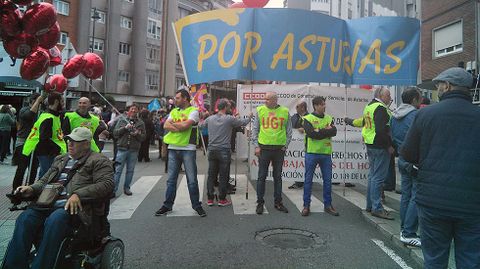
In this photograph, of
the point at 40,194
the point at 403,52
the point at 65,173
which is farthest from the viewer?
the point at 403,52

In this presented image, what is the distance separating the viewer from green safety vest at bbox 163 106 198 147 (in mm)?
5902

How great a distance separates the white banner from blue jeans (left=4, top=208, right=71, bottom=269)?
504 centimetres

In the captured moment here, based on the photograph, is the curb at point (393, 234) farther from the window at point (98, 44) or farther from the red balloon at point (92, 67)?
the window at point (98, 44)

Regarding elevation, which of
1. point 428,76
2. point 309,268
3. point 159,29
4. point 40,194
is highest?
point 159,29

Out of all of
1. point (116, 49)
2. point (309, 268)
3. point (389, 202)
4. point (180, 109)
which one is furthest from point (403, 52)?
point (116, 49)

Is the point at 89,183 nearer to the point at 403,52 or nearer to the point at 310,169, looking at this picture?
the point at 310,169

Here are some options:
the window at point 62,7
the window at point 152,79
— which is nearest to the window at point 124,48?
the window at point 152,79

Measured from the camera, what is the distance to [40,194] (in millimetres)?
3359

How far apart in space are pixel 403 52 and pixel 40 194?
6.34 meters

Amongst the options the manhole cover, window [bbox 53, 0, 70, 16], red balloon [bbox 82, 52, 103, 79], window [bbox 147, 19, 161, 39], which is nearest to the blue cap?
the manhole cover

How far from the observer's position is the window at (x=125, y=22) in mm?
40709

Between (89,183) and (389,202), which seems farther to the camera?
(389,202)

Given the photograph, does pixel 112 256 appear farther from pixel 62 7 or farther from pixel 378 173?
pixel 62 7

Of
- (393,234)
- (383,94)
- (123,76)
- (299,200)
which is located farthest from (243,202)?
(123,76)
